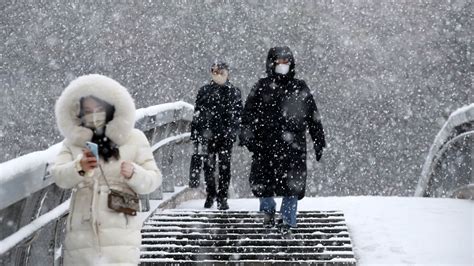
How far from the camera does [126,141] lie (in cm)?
401

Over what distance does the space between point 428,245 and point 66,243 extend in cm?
351

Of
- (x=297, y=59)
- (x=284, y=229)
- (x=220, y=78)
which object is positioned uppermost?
(x=297, y=59)

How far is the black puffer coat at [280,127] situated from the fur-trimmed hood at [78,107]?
3093 mm

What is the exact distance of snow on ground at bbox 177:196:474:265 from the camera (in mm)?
6051

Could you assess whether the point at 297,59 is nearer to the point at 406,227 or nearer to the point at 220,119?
the point at 220,119

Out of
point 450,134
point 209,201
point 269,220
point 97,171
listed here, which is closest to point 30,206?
point 97,171

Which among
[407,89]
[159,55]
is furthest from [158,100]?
[407,89]

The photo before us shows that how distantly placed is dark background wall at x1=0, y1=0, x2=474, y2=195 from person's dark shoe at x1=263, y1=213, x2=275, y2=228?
51411 mm

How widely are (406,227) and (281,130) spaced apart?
1539 millimetres

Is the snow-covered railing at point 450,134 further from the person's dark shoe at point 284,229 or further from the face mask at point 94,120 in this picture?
the face mask at point 94,120

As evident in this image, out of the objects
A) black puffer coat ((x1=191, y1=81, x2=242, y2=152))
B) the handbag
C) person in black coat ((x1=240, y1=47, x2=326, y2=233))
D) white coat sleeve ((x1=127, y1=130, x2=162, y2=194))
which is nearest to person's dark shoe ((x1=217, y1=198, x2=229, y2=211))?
black puffer coat ((x1=191, y1=81, x2=242, y2=152))

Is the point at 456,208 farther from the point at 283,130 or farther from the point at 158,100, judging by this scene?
the point at 158,100

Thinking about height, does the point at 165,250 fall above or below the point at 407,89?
below

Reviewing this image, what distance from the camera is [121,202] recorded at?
3.93 metres
